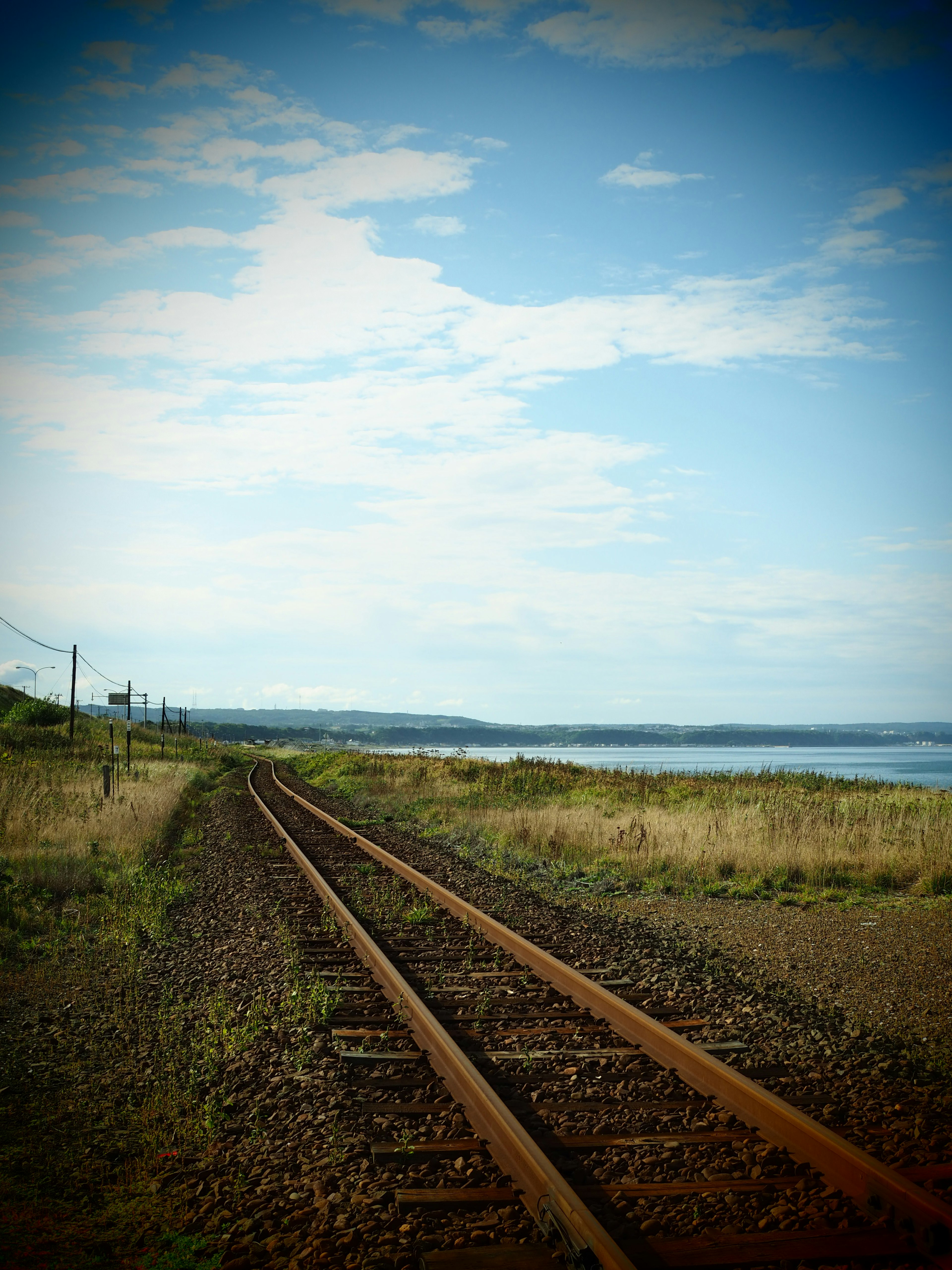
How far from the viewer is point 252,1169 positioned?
12.9ft

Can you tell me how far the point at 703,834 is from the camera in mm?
12820

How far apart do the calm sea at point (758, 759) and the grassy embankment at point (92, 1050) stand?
21.8 meters

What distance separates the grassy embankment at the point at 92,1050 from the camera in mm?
3666

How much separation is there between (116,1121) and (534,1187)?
2.55 metres

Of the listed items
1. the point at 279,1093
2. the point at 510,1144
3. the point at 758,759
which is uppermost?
the point at 510,1144

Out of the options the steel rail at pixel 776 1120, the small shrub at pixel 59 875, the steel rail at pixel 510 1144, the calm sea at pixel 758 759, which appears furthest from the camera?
the calm sea at pixel 758 759

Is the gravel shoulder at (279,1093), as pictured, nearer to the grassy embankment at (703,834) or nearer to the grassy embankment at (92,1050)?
the grassy embankment at (92,1050)

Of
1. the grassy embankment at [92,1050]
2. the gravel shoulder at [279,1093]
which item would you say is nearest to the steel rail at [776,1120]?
the gravel shoulder at [279,1093]

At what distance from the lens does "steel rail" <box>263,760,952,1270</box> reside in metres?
3.21

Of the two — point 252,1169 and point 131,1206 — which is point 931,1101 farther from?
point 131,1206

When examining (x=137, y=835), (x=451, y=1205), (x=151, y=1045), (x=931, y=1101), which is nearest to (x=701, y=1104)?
(x=931, y=1101)

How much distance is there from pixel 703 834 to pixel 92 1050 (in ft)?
31.6

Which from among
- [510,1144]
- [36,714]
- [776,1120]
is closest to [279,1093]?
[510,1144]

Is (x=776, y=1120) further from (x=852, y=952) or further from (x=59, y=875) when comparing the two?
(x=59, y=875)
